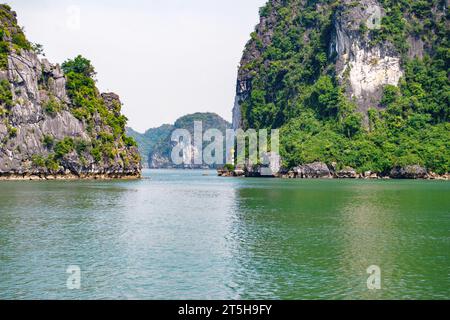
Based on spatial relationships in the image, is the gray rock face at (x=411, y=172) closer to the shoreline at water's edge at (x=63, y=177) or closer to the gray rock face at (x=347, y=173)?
the gray rock face at (x=347, y=173)

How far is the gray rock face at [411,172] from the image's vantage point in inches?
5182

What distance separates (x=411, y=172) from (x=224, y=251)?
362ft

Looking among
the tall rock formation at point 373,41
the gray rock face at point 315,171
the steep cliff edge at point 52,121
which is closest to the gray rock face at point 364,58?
the tall rock formation at point 373,41

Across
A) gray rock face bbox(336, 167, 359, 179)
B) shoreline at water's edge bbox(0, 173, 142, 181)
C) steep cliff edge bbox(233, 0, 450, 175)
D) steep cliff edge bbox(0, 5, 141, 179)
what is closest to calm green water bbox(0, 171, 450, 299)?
shoreline at water's edge bbox(0, 173, 142, 181)

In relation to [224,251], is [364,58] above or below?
above

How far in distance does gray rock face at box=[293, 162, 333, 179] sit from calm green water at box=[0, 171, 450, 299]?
85.9 metres

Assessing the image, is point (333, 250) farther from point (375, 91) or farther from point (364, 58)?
point (364, 58)

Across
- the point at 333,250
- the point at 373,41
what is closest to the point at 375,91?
the point at 373,41

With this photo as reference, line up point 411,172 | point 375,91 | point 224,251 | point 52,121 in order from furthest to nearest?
point 375,91
point 411,172
point 52,121
point 224,251

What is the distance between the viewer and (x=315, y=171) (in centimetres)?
14212

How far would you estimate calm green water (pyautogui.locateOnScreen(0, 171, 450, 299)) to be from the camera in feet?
77.0

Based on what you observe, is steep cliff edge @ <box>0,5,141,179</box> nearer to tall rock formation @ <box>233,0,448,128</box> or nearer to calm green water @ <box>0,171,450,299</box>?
calm green water @ <box>0,171,450,299</box>

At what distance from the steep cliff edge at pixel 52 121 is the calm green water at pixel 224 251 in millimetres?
59248

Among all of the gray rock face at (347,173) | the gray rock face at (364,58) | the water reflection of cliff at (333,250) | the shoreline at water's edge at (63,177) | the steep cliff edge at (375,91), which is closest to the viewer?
the water reflection of cliff at (333,250)
